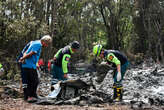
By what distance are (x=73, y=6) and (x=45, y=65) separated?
12686mm

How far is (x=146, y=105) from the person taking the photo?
600 centimetres

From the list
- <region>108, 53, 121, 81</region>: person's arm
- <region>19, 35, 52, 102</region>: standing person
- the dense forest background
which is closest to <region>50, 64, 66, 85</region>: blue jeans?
<region>19, 35, 52, 102</region>: standing person

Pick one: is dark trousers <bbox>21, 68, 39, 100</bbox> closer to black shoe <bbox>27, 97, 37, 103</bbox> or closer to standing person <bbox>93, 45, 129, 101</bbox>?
black shoe <bbox>27, 97, 37, 103</bbox>

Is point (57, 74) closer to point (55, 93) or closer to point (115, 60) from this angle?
point (55, 93)

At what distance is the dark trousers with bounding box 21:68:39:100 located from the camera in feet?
22.0

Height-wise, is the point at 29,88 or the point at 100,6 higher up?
the point at 100,6

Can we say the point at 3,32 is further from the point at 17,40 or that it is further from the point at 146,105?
the point at 146,105

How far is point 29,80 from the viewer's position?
678 cm

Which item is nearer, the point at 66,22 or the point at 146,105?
the point at 146,105

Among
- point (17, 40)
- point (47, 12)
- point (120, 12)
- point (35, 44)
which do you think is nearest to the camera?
point (35, 44)

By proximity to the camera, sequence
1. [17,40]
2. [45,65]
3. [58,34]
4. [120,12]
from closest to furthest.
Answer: [17,40], [45,65], [58,34], [120,12]

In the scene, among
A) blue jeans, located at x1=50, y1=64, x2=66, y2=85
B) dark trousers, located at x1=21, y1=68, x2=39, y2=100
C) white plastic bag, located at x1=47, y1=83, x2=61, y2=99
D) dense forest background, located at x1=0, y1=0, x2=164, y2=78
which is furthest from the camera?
dense forest background, located at x1=0, y1=0, x2=164, y2=78

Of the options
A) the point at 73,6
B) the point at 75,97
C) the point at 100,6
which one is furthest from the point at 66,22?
the point at 75,97

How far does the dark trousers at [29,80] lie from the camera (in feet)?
22.0
